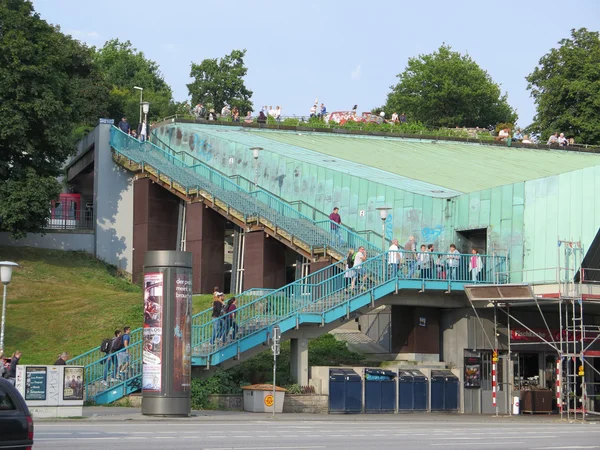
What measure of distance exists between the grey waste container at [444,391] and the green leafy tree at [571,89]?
150 feet

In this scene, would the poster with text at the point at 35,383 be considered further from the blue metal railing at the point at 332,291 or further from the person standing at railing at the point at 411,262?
the person standing at railing at the point at 411,262

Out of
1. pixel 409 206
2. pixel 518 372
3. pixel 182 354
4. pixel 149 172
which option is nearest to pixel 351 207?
pixel 409 206

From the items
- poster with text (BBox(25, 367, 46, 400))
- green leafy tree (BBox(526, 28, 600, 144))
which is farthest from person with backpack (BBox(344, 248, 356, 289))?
green leafy tree (BBox(526, 28, 600, 144))

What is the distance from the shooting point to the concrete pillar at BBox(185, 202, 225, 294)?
4884 centimetres

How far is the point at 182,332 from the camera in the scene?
98.4 ft

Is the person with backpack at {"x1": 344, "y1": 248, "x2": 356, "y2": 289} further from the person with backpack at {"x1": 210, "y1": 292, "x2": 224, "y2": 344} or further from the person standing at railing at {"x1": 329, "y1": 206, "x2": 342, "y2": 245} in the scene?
the person with backpack at {"x1": 210, "y1": 292, "x2": 224, "y2": 344}

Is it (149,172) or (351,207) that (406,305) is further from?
(149,172)

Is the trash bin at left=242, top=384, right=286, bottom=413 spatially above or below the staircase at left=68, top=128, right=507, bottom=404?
below

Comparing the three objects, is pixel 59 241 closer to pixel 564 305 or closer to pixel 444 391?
pixel 444 391

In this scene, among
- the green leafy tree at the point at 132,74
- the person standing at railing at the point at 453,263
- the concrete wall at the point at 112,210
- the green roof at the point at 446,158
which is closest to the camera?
the person standing at railing at the point at 453,263

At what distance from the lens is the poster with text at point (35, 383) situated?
28.0 meters

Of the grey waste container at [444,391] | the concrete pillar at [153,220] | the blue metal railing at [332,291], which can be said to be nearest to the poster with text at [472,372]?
the grey waste container at [444,391]

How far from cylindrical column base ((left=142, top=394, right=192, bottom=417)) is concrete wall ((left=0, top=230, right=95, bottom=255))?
2583cm

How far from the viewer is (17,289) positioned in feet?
152
